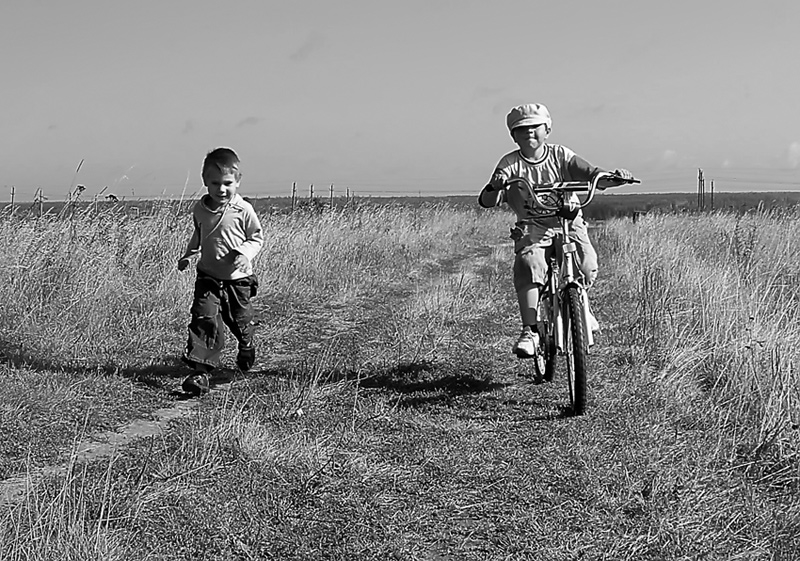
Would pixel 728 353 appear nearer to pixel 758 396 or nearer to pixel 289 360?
pixel 758 396

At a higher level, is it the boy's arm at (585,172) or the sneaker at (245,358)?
the boy's arm at (585,172)

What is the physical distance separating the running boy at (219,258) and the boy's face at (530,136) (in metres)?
1.81

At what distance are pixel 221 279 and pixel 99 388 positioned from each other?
104 centimetres

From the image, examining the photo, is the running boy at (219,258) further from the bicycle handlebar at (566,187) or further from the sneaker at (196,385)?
the bicycle handlebar at (566,187)

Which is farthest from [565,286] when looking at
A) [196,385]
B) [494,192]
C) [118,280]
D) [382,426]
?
[118,280]

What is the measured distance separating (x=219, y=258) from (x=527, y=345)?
209 cm

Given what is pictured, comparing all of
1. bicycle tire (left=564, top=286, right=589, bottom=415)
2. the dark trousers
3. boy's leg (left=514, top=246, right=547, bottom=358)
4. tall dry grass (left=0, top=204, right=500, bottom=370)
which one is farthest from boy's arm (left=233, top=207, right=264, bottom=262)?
bicycle tire (left=564, top=286, right=589, bottom=415)

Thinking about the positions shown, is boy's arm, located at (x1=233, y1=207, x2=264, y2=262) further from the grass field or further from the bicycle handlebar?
the bicycle handlebar

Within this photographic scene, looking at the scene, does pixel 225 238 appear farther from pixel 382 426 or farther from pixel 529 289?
pixel 529 289

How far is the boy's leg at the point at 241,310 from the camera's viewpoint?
5.73 m

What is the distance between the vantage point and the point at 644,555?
2971mm

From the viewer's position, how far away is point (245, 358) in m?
5.95

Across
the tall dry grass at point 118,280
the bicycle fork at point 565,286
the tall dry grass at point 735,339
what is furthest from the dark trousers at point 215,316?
the tall dry grass at point 735,339

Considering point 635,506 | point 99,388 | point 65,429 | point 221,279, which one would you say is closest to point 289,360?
point 221,279
